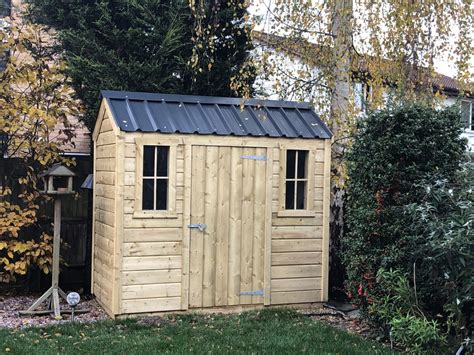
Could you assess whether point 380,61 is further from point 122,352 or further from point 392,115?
point 122,352

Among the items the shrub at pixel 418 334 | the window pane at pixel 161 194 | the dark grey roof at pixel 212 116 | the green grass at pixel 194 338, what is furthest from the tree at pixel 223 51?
the shrub at pixel 418 334

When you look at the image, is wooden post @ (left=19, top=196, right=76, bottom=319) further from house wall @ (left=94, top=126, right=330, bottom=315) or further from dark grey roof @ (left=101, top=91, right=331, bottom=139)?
dark grey roof @ (left=101, top=91, right=331, bottom=139)

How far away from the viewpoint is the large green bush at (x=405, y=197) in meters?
4.90

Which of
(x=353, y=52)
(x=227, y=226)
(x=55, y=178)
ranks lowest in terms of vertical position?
(x=227, y=226)

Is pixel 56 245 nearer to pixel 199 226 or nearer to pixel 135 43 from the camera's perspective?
pixel 199 226

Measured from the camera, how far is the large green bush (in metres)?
4.90

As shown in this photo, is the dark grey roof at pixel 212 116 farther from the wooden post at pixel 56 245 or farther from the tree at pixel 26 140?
the wooden post at pixel 56 245

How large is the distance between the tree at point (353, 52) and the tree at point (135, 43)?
74 cm

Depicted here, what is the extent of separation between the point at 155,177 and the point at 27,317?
213cm

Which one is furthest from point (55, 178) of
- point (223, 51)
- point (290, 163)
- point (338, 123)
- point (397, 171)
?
point (397, 171)

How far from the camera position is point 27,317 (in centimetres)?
617

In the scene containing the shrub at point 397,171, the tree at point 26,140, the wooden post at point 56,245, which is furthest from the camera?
the tree at point 26,140

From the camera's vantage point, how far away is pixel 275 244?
21.4ft

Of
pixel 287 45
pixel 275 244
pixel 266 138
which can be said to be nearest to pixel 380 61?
pixel 287 45
